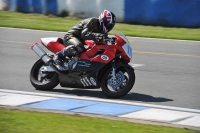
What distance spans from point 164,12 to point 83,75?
10653mm

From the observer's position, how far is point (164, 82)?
1153 centimetres

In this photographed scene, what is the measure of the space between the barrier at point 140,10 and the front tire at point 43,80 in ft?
33.7

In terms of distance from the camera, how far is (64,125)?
7.65 meters

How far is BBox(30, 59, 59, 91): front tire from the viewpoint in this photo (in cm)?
1034

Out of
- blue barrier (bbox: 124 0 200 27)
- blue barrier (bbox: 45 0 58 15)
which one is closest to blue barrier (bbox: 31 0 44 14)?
blue barrier (bbox: 45 0 58 15)

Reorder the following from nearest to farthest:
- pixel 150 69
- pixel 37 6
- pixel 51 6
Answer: pixel 150 69 → pixel 51 6 → pixel 37 6

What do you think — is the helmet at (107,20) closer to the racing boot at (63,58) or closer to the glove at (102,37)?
the glove at (102,37)

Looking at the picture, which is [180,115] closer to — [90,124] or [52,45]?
[90,124]

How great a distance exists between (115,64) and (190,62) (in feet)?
16.0

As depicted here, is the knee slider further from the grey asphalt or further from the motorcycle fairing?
the grey asphalt

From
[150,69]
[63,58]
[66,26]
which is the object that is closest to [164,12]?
[66,26]

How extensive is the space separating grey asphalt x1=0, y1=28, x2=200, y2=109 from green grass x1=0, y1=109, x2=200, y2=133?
6.11 ft

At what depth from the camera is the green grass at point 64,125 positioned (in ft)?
24.3

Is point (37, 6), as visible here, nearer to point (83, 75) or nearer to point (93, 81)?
point (83, 75)
